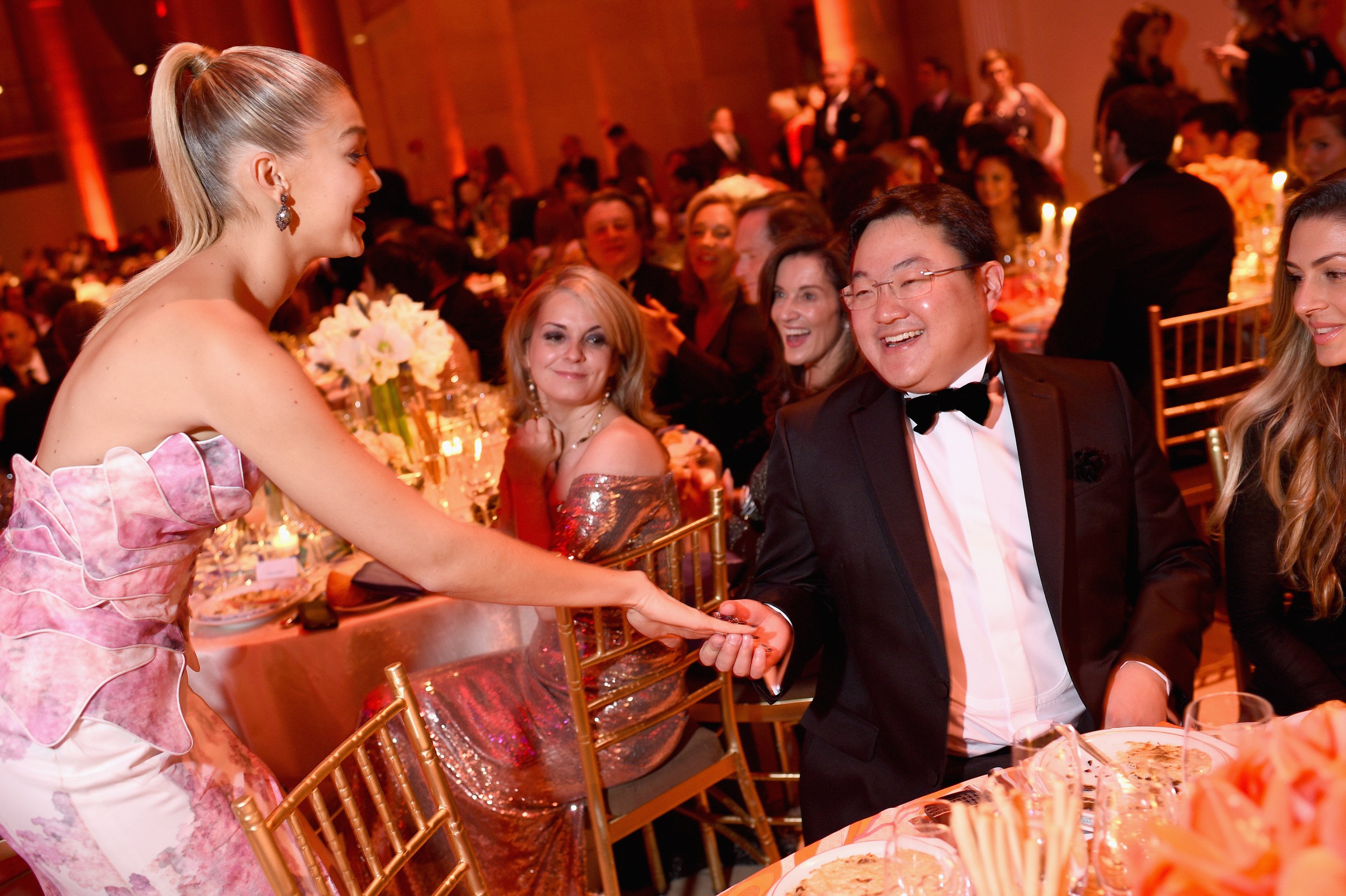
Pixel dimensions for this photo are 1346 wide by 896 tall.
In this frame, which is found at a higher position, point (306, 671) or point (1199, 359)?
point (1199, 359)

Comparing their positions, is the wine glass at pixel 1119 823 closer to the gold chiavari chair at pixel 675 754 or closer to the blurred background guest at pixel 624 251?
the gold chiavari chair at pixel 675 754

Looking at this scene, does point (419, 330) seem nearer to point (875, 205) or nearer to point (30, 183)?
point (875, 205)

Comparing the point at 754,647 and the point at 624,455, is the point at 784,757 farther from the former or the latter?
the point at 754,647

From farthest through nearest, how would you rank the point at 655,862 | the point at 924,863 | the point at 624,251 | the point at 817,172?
the point at 817,172, the point at 624,251, the point at 655,862, the point at 924,863

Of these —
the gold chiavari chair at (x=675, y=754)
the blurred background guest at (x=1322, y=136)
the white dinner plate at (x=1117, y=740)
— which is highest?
the blurred background guest at (x=1322, y=136)

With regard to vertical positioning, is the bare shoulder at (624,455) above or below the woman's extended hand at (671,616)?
above

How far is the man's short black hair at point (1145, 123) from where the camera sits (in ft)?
13.5

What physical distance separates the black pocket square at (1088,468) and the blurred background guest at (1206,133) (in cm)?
584

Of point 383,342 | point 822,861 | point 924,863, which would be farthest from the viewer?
point 383,342

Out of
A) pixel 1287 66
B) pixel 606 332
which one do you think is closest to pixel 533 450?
pixel 606 332

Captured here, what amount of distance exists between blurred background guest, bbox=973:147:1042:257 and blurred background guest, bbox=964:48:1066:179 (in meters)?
4.16

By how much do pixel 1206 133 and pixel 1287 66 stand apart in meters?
1.67

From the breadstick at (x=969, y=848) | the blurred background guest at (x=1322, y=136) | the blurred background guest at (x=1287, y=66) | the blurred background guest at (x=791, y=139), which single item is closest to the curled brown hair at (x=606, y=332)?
the breadstick at (x=969, y=848)

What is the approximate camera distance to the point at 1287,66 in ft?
26.0
